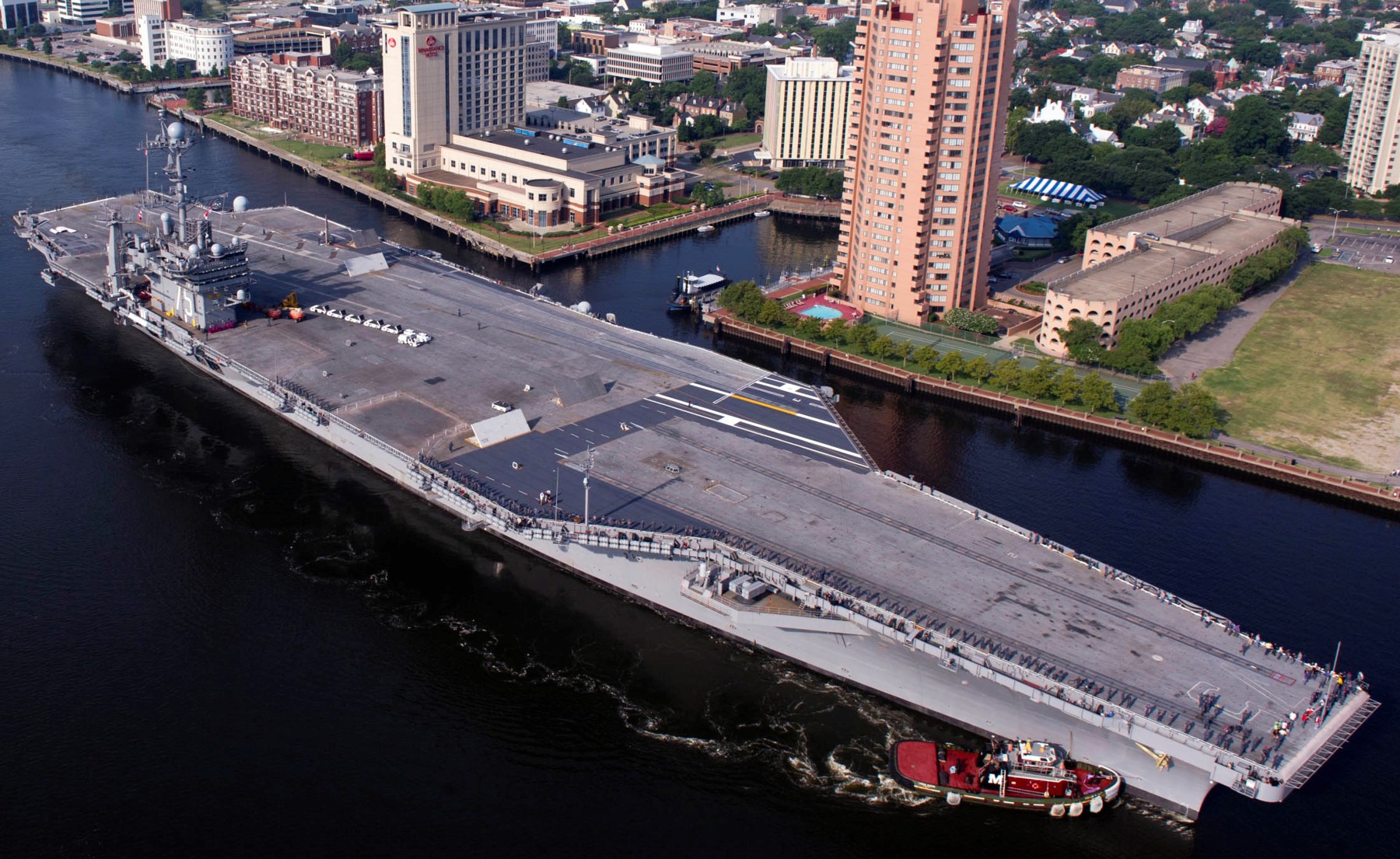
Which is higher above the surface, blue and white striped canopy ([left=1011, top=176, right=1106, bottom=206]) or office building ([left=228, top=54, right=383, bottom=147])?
office building ([left=228, top=54, right=383, bottom=147])

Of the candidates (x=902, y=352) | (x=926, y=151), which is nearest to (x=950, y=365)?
(x=902, y=352)

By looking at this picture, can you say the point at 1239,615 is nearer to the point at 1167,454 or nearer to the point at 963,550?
the point at 963,550

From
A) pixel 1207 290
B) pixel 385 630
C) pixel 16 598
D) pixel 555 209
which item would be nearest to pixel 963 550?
pixel 385 630

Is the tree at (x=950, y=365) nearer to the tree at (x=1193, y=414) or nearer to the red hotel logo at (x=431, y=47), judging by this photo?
the tree at (x=1193, y=414)

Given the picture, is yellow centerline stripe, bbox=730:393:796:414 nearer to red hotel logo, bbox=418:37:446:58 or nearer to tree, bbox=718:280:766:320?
tree, bbox=718:280:766:320

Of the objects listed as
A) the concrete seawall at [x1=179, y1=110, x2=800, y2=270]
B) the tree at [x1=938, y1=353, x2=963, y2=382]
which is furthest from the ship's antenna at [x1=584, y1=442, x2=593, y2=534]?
the concrete seawall at [x1=179, y1=110, x2=800, y2=270]

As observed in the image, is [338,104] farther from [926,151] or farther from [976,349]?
[976,349]

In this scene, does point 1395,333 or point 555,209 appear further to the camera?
point 555,209

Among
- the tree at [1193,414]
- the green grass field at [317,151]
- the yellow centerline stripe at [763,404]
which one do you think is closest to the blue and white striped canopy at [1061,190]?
the tree at [1193,414]
